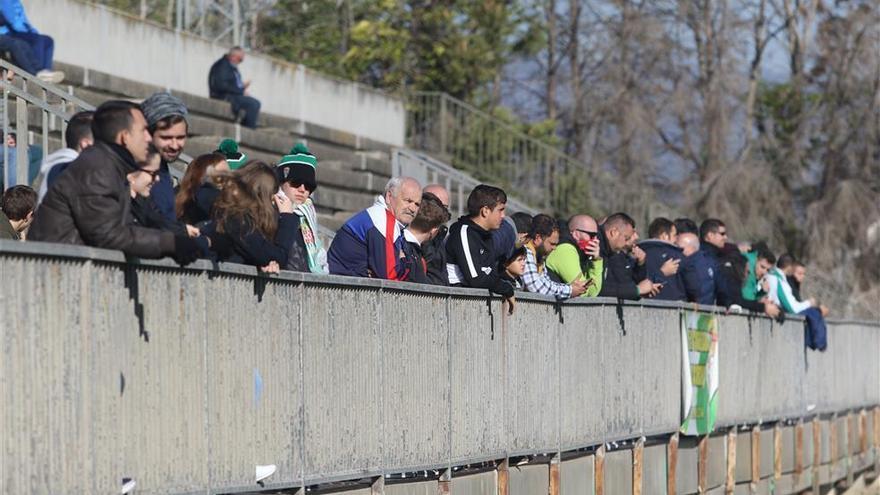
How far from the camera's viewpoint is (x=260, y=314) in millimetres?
9289

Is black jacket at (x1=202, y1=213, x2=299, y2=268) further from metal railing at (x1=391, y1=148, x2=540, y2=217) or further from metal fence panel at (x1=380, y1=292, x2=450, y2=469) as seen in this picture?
metal railing at (x1=391, y1=148, x2=540, y2=217)

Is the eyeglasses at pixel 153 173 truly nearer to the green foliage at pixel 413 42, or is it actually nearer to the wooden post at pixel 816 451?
the wooden post at pixel 816 451

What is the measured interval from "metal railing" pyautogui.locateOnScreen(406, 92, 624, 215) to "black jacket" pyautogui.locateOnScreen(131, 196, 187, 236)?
23.1m

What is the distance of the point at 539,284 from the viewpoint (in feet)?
44.1

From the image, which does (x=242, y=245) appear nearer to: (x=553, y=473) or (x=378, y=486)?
(x=378, y=486)

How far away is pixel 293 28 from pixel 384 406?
3216 cm

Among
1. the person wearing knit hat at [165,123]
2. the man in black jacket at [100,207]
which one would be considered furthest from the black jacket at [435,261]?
the man in black jacket at [100,207]

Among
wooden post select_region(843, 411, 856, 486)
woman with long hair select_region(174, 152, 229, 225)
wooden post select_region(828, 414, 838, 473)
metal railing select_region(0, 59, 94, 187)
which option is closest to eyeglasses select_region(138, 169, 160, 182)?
woman with long hair select_region(174, 152, 229, 225)

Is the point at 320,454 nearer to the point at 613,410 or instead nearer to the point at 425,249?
the point at 425,249

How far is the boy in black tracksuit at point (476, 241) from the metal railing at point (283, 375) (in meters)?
0.26

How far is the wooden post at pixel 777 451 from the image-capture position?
2067 centimetres

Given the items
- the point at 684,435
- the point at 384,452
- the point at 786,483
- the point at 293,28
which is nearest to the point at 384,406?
the point at 384,452

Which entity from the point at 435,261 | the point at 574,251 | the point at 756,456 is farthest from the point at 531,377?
the point at 756,456

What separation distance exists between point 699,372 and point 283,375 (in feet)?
27.1
